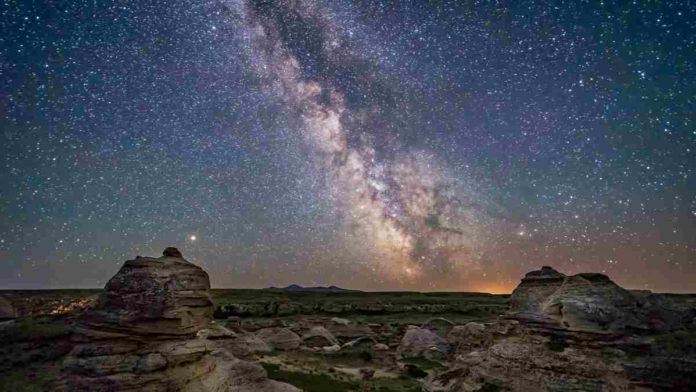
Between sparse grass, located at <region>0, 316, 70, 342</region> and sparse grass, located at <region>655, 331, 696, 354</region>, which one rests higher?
sparse grass, located at <region>655, 331, 696, 354</region>

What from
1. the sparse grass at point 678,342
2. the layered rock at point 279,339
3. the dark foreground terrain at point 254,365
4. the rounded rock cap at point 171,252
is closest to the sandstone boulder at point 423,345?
the layered rock at point 279,339

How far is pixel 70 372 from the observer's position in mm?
18516

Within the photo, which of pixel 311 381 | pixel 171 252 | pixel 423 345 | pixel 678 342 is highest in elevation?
pixel 171 252

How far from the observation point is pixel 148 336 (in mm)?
20375

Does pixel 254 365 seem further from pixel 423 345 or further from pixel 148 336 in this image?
pixel 423 345

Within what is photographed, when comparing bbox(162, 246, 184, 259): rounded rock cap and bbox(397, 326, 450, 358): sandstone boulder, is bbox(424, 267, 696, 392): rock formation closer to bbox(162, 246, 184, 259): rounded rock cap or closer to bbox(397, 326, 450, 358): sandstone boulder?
bbox(162, 246, 184, 259): rounded rock cap

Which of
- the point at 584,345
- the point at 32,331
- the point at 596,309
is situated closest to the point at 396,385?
the point at 584,345

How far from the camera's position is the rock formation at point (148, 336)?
18641mm

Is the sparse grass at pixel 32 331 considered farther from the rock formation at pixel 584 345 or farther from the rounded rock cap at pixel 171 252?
the rock formation at pixel 584 345

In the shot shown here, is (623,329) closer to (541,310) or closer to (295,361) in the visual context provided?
(541,310)

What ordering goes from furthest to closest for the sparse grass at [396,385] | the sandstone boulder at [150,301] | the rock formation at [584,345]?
the sparse grass at [396,385] → the sandstone boulder at [150,301] → the rock formation at [584,345]

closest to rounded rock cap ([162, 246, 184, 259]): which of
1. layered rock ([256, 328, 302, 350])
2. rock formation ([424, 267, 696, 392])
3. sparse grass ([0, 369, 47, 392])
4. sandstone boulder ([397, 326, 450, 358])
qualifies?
sparse grass ([0, 369, 47, 392])

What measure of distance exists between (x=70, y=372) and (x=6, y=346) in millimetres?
10197

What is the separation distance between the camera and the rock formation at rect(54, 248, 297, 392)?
61.2ft
